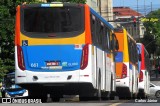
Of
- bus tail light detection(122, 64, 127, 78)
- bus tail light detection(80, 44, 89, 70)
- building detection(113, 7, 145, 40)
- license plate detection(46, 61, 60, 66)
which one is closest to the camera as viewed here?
bus tail light detection(80, 44, 89, 70)

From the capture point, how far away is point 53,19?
21.3 m

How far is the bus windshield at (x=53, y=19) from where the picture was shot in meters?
21.3

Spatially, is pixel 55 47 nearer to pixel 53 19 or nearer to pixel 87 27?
pixel 53 19

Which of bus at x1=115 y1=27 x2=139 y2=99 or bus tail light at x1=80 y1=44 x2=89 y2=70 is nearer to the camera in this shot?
bus tail light at x1=80 y1=44 x2=89 y2=70

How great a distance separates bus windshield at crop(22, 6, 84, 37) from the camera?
21.3 meters

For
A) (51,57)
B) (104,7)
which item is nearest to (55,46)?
(51,57)

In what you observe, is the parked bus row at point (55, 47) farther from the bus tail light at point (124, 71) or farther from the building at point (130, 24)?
the building at point (130, 24)

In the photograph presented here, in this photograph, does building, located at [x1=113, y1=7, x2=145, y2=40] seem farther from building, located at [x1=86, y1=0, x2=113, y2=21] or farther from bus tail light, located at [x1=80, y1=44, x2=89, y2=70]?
bus tail light, located at [x1=80, y1=44, x2=89, y2=70]

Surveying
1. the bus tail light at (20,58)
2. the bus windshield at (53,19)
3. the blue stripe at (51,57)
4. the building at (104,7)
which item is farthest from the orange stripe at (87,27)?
the building at (104,7)

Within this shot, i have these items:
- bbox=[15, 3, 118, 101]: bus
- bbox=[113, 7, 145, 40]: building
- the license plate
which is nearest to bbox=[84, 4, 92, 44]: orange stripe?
bbox=[15, 3, 118, 101]: bus

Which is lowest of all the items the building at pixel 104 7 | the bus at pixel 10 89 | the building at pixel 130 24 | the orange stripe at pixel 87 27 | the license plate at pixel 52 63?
the building at pixel 130 24

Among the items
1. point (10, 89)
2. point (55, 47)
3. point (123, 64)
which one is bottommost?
point (10, 89)

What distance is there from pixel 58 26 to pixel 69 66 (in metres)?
1.49

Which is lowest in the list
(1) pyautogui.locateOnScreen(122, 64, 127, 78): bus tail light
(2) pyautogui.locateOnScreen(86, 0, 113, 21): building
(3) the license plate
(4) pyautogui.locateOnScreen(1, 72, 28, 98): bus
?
(2) pyautogui.locateOnScreen(86, 0, 113, 21): building
